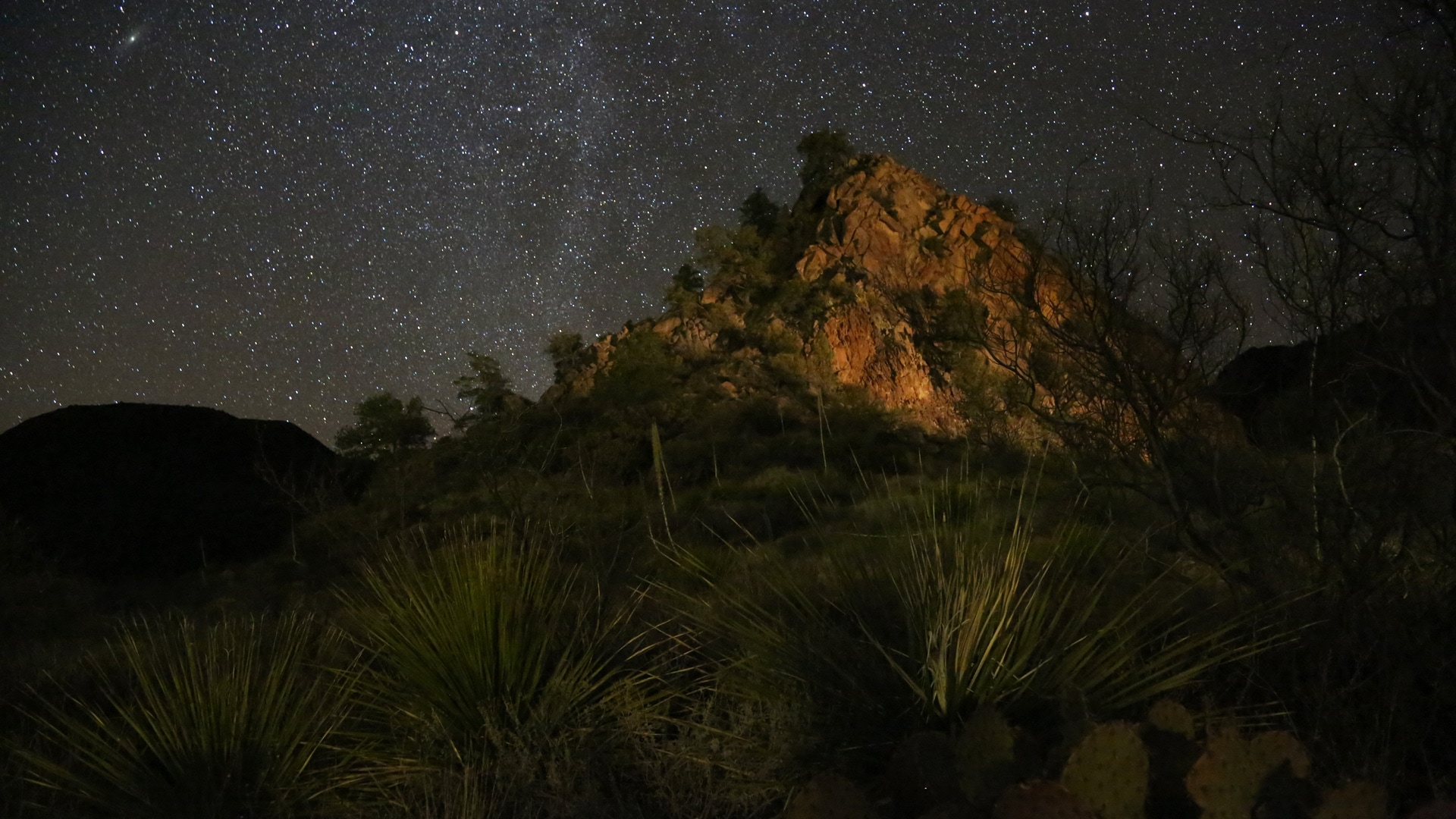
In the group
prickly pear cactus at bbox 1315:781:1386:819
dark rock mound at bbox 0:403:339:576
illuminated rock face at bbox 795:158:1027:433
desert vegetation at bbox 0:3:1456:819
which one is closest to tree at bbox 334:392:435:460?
dark rock mound at bbox 0:403:339:576

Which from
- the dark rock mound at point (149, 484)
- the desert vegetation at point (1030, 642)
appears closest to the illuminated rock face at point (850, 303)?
the dark rock mound at point (149, 484)

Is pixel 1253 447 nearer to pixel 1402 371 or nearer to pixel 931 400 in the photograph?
pixel 1402 371

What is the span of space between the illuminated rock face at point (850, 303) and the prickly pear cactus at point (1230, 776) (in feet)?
87.8

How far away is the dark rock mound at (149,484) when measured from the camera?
28.0m

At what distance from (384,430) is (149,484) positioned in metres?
8.83

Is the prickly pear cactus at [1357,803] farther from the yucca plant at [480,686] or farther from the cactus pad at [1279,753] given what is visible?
the yucca plant at [480,686]

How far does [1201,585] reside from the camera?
20.6 ft

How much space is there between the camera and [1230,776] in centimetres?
318

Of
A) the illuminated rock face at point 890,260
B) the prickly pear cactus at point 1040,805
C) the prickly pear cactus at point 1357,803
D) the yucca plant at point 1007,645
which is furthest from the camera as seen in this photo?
the illuminated rock face at point 890,260

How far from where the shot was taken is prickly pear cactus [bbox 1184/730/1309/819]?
316 cm

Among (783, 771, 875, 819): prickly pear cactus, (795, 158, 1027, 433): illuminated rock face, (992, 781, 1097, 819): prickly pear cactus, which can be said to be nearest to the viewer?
(992, 781, 1097, 819): prickly pear cactus

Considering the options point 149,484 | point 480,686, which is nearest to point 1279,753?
point 480,686

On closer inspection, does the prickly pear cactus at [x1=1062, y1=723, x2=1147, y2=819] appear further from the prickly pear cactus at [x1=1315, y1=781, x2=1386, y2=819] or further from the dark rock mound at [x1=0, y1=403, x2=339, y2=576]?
the dark rock mound at [x1=0, y1=403, x2=339, y2=576]

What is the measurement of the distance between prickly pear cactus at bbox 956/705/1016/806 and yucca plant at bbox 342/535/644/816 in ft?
6.85
